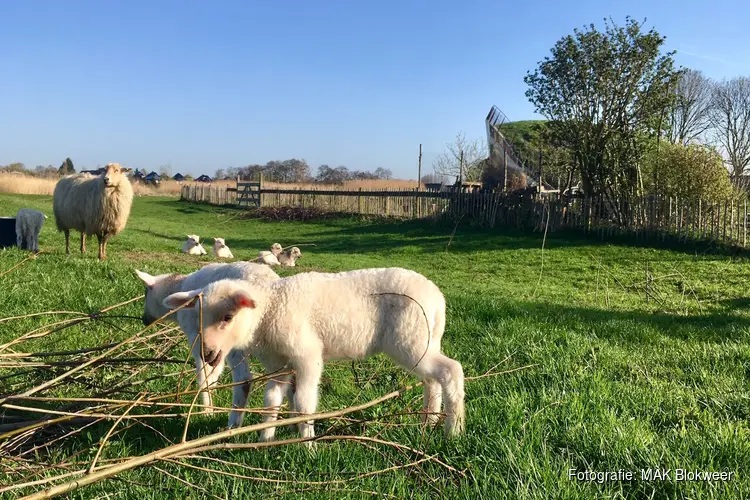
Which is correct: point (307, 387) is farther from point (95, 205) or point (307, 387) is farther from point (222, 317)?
point (95, 205)

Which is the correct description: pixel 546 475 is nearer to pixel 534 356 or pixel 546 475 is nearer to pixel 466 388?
pixel 466 388

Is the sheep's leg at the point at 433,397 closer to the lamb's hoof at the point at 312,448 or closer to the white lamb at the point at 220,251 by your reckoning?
the lamb's hoof at the point at 312,448

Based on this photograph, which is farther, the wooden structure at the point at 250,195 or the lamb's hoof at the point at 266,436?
the wooden structure at the point at 250,195

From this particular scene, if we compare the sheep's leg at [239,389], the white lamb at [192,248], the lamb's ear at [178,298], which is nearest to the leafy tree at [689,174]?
the white lamb at [192,248]

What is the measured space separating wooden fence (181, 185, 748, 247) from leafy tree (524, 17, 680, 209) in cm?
103

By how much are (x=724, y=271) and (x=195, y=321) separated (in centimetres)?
1606

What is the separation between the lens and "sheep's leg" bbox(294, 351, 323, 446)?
3301 millimetres

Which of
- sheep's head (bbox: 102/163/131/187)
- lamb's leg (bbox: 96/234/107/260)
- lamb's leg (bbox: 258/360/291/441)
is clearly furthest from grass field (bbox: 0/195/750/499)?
sheep's head (bbox: 102/163/131/187)

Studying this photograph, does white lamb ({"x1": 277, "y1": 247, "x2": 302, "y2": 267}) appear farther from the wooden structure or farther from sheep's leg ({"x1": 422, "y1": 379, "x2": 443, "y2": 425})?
the wooden structure

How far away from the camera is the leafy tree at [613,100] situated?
73.2 feet

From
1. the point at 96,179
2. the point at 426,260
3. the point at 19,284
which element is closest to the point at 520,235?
the point at 426,260

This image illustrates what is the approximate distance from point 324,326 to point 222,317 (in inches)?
26.7

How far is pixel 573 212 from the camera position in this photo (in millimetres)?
22625

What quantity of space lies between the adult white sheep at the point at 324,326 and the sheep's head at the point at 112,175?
11.0 metres
